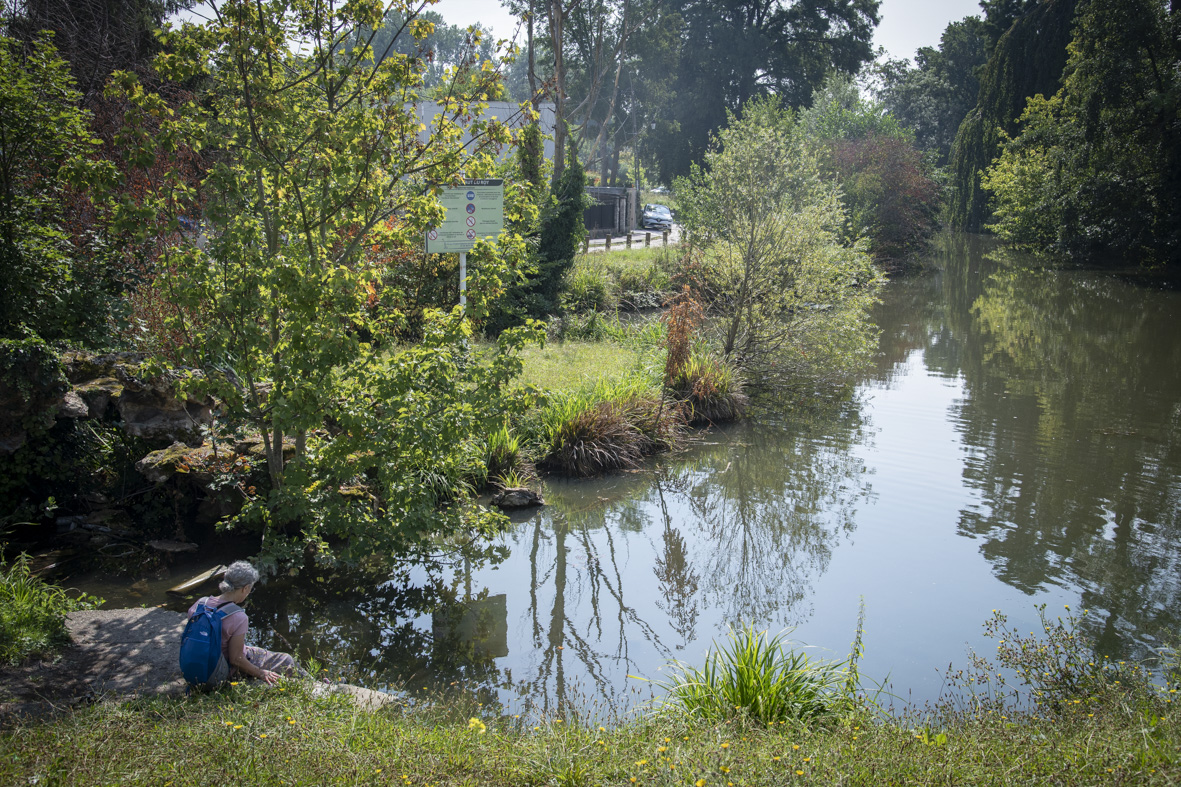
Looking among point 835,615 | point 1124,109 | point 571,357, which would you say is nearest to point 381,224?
point 835,615

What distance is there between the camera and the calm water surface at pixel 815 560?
6074mm

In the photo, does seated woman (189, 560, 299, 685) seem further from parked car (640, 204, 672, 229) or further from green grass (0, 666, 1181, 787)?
parked car (640, 204, 672, 229)

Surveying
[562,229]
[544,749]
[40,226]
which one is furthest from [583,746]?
[562,229]

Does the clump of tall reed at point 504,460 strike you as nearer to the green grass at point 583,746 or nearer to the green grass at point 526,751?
the green grass at point 583,746

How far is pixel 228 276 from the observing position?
5.89 metres

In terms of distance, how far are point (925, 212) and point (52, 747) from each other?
138ft

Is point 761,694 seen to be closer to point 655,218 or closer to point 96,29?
point 96,29

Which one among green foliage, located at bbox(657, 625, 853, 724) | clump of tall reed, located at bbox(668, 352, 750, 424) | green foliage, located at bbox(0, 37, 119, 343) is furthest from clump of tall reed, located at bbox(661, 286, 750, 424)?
green foliage, located at bbox(0, 37, 119, 343)

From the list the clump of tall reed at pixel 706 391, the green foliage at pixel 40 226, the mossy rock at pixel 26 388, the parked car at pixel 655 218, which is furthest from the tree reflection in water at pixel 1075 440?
the parked car at pixel 655 218

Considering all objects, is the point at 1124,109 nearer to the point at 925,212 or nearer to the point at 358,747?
the point at 925,212

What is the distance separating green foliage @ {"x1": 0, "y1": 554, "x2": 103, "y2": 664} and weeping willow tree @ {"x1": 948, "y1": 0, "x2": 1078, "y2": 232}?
145 feet

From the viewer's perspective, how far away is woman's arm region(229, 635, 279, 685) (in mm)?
4535

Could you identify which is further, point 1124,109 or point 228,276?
point 1124,109

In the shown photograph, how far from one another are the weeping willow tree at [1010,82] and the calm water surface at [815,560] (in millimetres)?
34470
